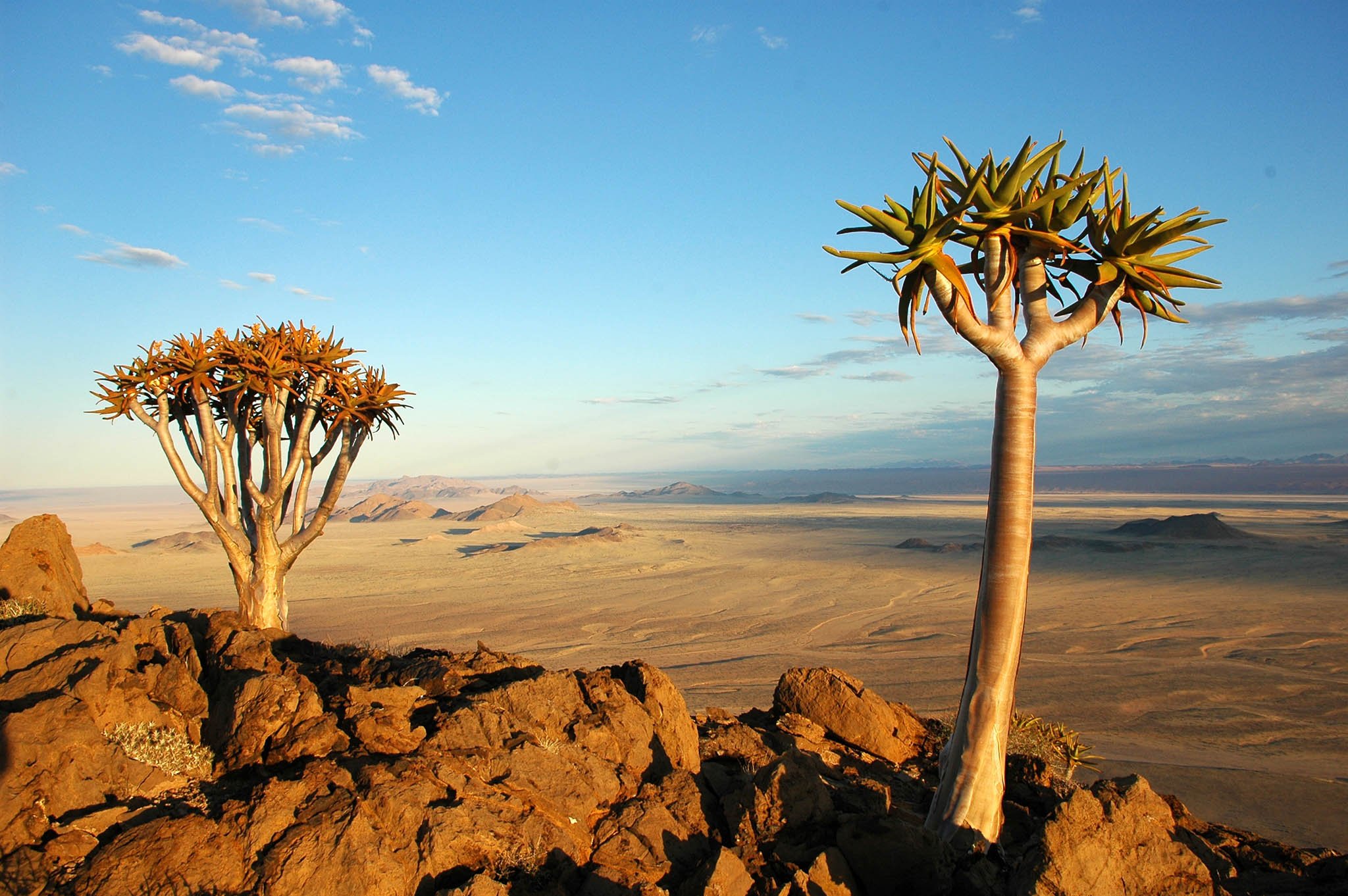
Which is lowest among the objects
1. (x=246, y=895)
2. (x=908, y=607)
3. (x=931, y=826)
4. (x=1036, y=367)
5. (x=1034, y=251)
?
(x=908, y=607)

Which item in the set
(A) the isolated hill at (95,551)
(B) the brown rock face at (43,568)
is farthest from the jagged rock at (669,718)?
(A) the isolated hill at (95,551)

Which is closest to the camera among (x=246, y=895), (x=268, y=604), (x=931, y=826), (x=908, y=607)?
(x=246, y=895)

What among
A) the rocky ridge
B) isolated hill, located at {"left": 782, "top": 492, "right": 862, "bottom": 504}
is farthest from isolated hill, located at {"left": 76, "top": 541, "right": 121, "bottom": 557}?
isolated hill, located at {"left": 782, "top": 492, "right": 862, "bottom": 504}

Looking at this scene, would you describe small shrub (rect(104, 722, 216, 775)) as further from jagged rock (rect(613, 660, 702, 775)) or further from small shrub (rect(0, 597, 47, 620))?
small shrub (rect(0, 597, 47, 620))

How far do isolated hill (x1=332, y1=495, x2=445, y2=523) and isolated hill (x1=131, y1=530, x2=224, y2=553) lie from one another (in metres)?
21.3

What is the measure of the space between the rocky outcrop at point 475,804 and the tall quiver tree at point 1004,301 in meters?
0.55

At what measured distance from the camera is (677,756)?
639 centimetres

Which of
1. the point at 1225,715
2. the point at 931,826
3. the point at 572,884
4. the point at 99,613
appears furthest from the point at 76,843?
the point at 1225,715

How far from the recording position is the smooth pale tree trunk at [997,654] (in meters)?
5.68

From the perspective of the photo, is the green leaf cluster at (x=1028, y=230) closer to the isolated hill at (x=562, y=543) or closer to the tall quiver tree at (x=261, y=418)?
the tall quiver tree at (x=261, y=418)

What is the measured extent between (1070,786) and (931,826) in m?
1.89

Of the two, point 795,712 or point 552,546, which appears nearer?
point 795,712

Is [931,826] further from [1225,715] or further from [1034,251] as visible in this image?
[1225,715]

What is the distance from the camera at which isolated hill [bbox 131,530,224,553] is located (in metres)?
45.8
